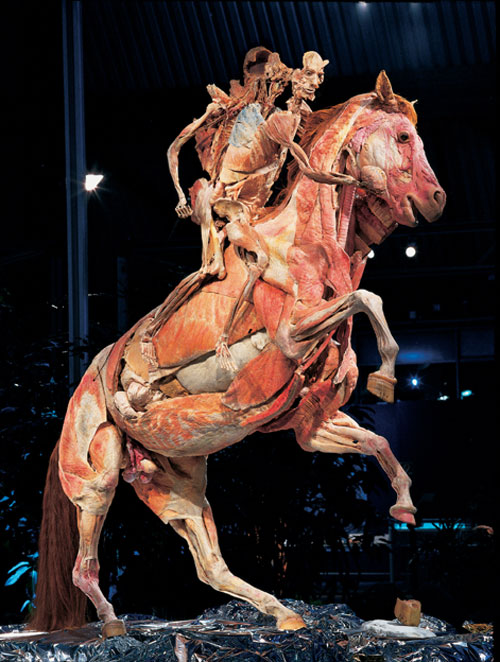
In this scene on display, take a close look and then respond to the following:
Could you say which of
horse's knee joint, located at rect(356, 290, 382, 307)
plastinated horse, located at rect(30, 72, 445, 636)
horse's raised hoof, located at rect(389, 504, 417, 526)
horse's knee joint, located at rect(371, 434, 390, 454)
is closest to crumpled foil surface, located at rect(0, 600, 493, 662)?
plastinated horse, located at rect(30, 72, 445, 636)

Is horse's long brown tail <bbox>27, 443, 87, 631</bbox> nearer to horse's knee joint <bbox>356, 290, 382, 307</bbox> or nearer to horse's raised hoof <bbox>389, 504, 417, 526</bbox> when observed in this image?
horse's raised hoof <bbox>389, 504, 417, 526</bbox>

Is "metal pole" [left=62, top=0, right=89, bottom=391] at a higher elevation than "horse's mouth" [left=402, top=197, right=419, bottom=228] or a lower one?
higher

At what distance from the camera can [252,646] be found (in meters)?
3.66

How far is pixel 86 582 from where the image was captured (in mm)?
4195

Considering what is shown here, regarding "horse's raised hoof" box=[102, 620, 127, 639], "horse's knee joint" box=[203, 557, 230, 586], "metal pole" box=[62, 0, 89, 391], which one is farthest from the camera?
"metal pole" box=[62, 0, 89, 391]

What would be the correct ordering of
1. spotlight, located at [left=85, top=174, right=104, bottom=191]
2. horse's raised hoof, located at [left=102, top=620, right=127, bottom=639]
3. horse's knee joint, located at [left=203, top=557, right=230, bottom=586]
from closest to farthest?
horse's raised hoof, located at [left=102, top=620, right=127, bottom=639]
horse's knee joint, located at [left=203, top=557, right=230, bottom=586]
spotlight, located at [left=85, top=174, right=104, bottom=191]

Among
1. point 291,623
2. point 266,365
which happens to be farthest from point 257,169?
point 291,623

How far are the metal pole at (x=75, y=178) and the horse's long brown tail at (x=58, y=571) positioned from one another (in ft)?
4.40

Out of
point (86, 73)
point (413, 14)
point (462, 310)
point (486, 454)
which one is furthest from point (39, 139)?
point (486, 454)

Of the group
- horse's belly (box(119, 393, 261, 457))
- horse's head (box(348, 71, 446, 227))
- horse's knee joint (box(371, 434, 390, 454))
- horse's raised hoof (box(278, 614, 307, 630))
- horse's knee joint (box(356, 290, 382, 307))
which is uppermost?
horse's head (box(348, 71, 446, 227))

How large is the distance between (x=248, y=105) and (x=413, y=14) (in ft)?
5.64

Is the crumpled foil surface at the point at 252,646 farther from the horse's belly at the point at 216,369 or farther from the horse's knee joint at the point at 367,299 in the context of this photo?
the horse's knee joint at the point at 367,299

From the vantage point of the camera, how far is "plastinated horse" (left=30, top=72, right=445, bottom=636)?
3826 millimetres

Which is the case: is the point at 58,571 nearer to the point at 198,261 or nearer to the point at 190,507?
the point at 190,507
